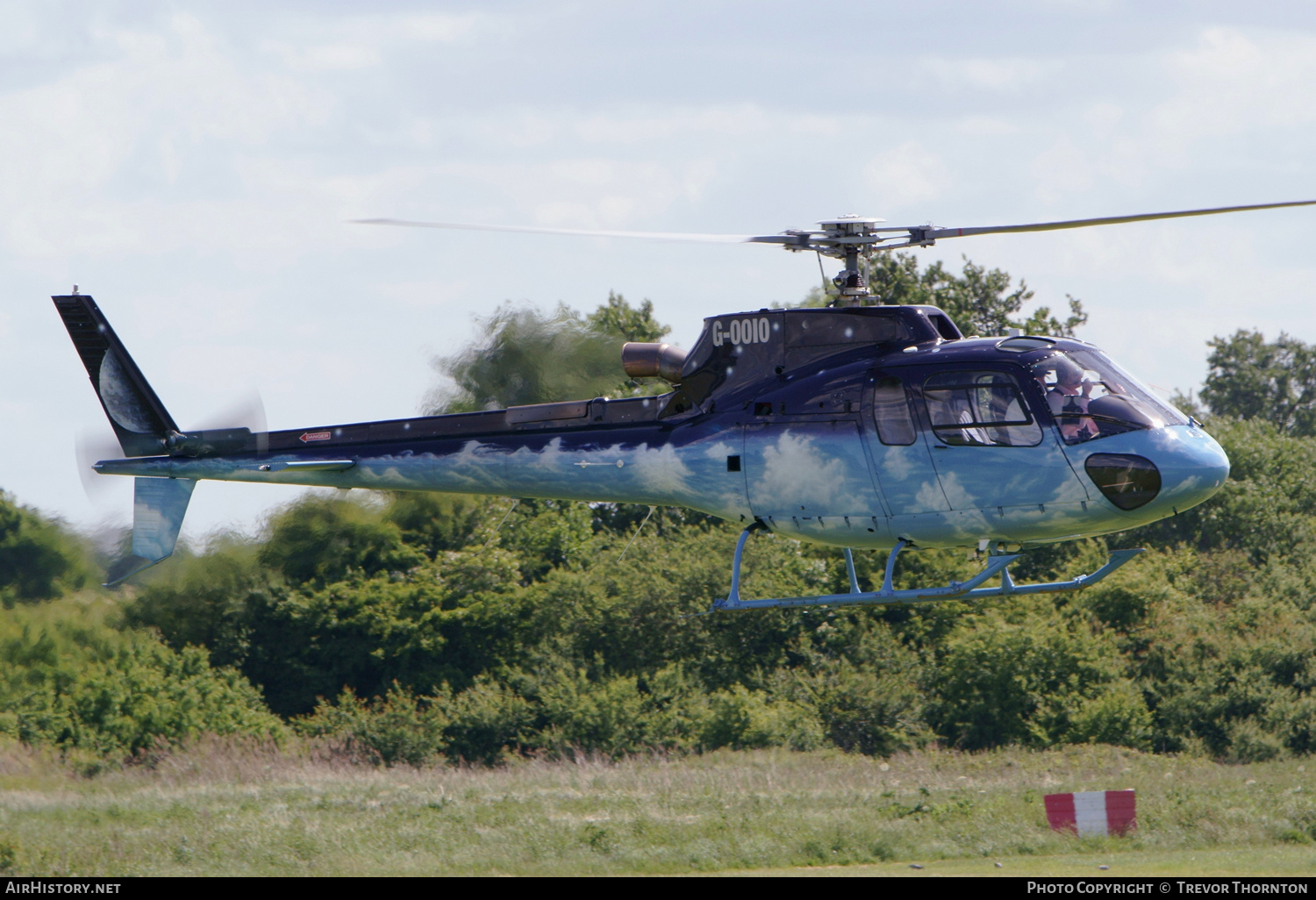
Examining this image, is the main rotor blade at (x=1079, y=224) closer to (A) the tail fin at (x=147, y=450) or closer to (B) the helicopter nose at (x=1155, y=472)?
(B) the helicopter nose at (x=1155, y=472)

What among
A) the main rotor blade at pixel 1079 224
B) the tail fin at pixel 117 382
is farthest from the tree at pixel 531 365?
the main rotor blade at pixel 1079 224

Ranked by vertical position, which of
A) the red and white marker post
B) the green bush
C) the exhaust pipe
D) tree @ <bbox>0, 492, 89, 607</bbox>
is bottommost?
the red and white marker post

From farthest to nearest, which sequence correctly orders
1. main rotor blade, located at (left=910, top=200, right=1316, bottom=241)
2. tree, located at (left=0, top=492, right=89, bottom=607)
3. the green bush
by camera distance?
the green bush → tree, located at (left=0, top=492, right=89, bottom=607) → main rotor blade, located at (left=910, top=200, right=1316, bottom=241)

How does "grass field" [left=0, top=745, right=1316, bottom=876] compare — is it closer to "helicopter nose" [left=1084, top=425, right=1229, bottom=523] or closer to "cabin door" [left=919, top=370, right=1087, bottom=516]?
"helicopter nose" [left=1084, top=425, right=1229, bottom=523]

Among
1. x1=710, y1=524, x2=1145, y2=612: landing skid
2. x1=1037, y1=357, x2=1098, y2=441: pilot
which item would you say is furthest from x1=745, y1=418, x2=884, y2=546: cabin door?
x1=1037, y1=357, x2=1098, y2=441: pilot

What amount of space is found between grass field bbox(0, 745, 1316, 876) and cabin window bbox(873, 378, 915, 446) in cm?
752

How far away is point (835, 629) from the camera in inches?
1331

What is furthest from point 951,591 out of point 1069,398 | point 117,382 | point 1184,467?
point 117,382

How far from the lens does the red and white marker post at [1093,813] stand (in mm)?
21297

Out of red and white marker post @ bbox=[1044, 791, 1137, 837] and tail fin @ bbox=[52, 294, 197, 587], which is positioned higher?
tail fin @ bbox=[52, 294, 197, 587]

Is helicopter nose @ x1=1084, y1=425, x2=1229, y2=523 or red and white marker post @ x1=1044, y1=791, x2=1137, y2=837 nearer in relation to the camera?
helicopter nose @ x1=1084, y1=425, x2=1229, y2=523

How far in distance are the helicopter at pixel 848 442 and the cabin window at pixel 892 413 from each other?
2 centimetres

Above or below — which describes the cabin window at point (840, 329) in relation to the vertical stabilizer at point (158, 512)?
above

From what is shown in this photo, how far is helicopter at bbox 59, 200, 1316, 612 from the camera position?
1194cm
